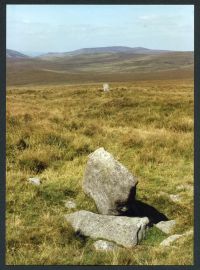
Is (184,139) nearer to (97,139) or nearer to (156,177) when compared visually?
(97,139)

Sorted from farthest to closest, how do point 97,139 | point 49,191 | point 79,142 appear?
point 97,139 < point 79,142 < point 49,191

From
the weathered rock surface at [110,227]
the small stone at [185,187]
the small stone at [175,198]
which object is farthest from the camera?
the small stone at [185,187]

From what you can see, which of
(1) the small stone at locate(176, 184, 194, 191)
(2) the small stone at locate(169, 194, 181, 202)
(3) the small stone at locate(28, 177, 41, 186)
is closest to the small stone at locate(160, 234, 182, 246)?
(2) the small stone at locate(169, 194, 181, 202)

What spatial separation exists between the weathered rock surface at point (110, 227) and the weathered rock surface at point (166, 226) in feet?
1.52

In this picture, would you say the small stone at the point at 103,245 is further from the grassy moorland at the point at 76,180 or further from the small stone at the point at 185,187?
the small stone at the point at 185,187

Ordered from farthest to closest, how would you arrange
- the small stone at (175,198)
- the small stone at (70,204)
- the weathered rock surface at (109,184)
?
the small stone at (175,198)
the small stone at (70,204)
the weathered rock surface at (109,184)

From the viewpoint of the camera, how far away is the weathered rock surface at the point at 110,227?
9.05m

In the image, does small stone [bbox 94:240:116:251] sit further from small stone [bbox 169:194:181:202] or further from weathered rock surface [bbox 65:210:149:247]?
small stone [bbox 169:194:181:202]

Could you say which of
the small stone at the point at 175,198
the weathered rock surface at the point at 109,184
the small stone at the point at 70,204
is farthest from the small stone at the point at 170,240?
the small stone at the point at 70,204

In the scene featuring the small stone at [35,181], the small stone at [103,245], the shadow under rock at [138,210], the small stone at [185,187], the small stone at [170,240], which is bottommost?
the small stone at [103,245]

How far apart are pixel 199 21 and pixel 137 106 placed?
23138 mm

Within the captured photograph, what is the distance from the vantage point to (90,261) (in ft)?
25.9

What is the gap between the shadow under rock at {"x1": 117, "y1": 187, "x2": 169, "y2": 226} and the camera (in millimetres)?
10242

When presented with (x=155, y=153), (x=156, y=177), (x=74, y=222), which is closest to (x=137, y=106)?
(x=155, y=153)
